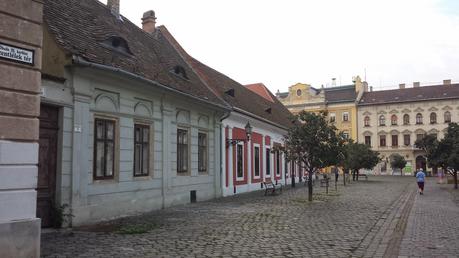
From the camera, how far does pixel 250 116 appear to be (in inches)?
910

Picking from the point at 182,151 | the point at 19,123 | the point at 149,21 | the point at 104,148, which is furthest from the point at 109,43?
the point at 149,21

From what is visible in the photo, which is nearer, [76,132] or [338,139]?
[76,132]

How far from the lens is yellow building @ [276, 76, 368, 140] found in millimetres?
65375

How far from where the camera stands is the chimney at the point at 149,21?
71.1 ft

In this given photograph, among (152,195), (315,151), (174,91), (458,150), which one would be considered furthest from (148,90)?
(458,150)

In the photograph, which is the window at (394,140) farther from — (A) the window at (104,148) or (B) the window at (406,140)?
(A) the window at (104,148)

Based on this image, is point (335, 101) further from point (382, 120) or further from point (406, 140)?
point (406, 140)

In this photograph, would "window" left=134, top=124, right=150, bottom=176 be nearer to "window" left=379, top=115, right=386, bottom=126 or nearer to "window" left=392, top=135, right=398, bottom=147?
"window" left=379, top=115, right=386, bottom=126

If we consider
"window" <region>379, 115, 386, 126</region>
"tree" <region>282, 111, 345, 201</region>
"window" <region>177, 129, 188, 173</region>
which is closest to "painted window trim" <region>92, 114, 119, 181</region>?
"window" <region>177, 129, 188, 173</region>

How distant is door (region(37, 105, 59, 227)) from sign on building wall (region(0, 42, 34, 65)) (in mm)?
3648

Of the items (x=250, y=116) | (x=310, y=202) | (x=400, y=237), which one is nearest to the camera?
(x=400, y=237)

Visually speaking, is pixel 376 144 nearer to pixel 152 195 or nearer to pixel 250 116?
pixel 250 116

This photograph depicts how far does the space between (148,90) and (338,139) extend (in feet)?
26.9

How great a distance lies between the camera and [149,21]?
855 inches
